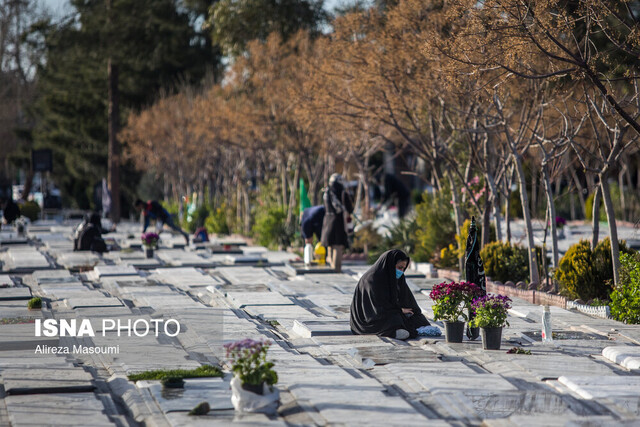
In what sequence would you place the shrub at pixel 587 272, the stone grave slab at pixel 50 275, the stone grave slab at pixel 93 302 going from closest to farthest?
the shrub at pixel 587 272
the stone grave slab at pixel 93 302
the stone grave slab at pixel 50 275

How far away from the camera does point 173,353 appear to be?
11047mm

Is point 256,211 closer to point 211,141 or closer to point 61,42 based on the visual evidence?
point 211,141

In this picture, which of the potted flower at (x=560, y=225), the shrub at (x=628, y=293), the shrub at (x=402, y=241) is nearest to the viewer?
the shrub at (x=628, y=293)

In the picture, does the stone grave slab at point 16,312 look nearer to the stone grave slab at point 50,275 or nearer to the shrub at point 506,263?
the stone grave slab at point 50,275

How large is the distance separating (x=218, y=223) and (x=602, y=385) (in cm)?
2590

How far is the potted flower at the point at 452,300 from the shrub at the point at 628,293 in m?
2.70

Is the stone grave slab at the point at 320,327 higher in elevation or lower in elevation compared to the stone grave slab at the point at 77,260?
lower

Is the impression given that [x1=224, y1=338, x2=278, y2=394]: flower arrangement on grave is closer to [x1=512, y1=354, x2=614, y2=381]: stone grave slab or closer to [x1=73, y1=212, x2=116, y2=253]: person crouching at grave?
[x1=512, y1=354, x2=614, y2=381]: stone grave slab

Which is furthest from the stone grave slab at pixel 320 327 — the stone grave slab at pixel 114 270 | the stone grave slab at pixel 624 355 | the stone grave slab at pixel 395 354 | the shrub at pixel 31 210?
the shrub at pixel 31 210

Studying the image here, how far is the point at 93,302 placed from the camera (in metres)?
15.5

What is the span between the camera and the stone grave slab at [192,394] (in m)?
8.34

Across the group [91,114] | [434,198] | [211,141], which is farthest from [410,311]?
[91,114]

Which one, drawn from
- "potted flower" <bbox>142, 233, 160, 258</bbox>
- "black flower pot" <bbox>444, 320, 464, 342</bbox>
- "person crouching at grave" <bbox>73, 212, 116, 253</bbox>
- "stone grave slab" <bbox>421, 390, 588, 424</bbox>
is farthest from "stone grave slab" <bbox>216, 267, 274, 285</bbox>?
"stone grave slab" <bbox>421, 390, 588, 424</bbox>

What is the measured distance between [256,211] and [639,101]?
19.8 meters
